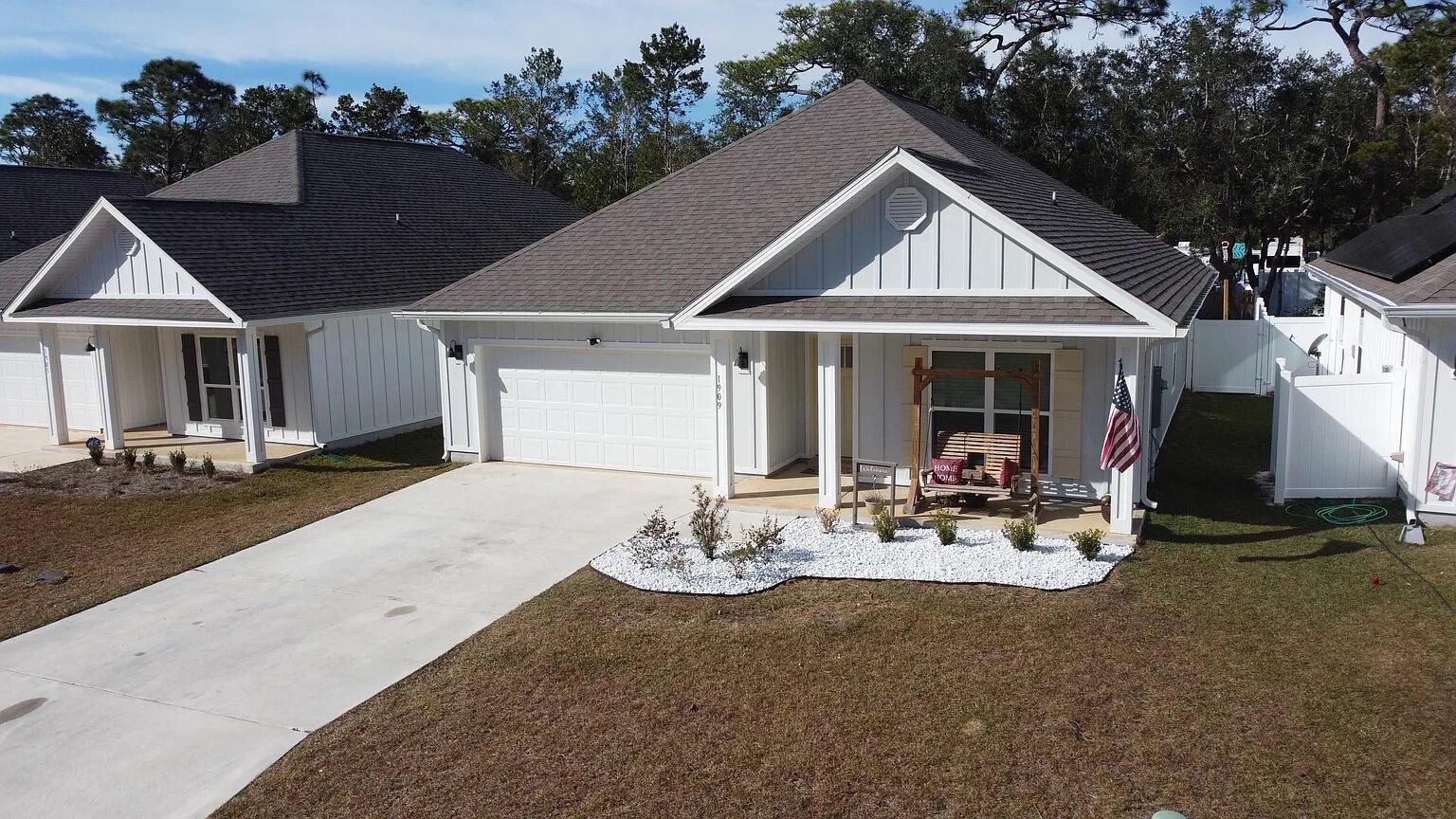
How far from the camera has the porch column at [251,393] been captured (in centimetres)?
1622

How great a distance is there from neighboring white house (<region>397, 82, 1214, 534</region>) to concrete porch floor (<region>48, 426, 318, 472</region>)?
10.4 feet

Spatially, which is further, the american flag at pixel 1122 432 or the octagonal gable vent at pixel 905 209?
the octagonal gable vent at pixel 905 209

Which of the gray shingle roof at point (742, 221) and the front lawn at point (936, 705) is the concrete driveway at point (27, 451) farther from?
the front lawn at point (936, 705)

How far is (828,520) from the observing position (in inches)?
459

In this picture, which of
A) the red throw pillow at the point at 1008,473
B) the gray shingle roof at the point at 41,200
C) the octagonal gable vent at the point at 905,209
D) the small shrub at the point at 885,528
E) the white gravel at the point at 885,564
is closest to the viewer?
the white gravel at the point at 885,564

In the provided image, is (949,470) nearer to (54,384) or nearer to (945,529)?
(945,529)

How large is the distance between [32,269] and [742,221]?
15.7 m

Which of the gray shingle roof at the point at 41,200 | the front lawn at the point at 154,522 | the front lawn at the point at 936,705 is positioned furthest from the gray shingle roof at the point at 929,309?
the gray shingle roof at the point at 41,200

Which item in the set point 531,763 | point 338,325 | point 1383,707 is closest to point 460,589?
point 531,763

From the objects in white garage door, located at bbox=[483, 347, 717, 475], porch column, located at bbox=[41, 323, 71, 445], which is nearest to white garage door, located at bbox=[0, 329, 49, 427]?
porch column, located at bbox=[41, 323, 71, 445]

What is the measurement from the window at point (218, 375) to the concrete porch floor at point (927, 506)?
10.0m

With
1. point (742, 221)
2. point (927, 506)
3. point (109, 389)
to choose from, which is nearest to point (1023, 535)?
point (927, 506)

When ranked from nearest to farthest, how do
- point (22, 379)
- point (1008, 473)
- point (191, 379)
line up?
point (1008, 473) → point (191, 379) → point (22, 379)

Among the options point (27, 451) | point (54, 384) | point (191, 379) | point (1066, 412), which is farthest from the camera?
point (191, 379)
